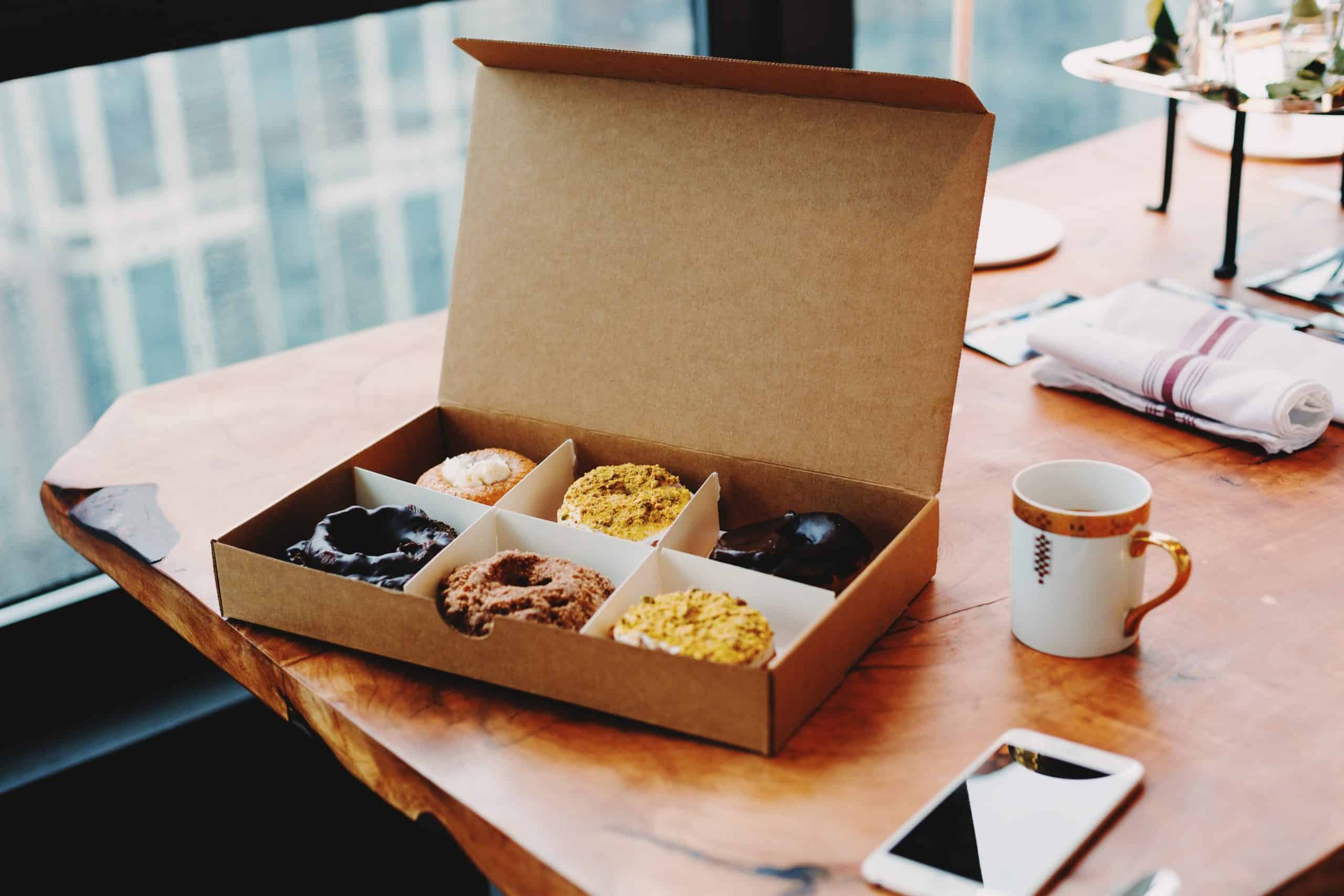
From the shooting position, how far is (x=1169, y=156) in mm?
1693

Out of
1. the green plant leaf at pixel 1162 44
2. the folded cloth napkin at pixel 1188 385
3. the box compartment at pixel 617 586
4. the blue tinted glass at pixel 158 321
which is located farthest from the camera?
the blue tinted glass at pixel 158 321

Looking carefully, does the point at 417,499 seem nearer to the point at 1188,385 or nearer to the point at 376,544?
the point at 376,544

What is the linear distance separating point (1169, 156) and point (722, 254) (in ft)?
3.12

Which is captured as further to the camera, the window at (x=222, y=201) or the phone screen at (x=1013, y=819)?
the window at (x=222, y=201)

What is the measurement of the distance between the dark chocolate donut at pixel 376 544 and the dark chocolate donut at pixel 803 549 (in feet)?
0.71

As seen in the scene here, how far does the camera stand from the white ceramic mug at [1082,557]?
810mm

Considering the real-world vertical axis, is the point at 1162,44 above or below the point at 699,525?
above

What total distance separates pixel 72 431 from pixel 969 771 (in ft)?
4.57

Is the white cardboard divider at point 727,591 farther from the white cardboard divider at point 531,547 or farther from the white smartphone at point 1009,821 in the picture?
the white smartphone at point 1009,821

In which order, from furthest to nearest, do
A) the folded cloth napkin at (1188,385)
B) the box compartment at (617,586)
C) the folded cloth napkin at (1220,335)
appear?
the folded cloth napkin at (1220,335) < the folded cloth napkin at (1188,385) < the box compartment at (617,586)

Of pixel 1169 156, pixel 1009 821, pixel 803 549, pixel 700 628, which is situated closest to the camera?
pixel 1009 821

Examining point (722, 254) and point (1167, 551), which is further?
point (722, 254)

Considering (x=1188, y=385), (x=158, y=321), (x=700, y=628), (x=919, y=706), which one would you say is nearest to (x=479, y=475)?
(x=700, y=628)

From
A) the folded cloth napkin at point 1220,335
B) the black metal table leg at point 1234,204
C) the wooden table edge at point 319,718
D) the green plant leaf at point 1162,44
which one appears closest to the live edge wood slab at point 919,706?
the wooden table edge at point 319,718
